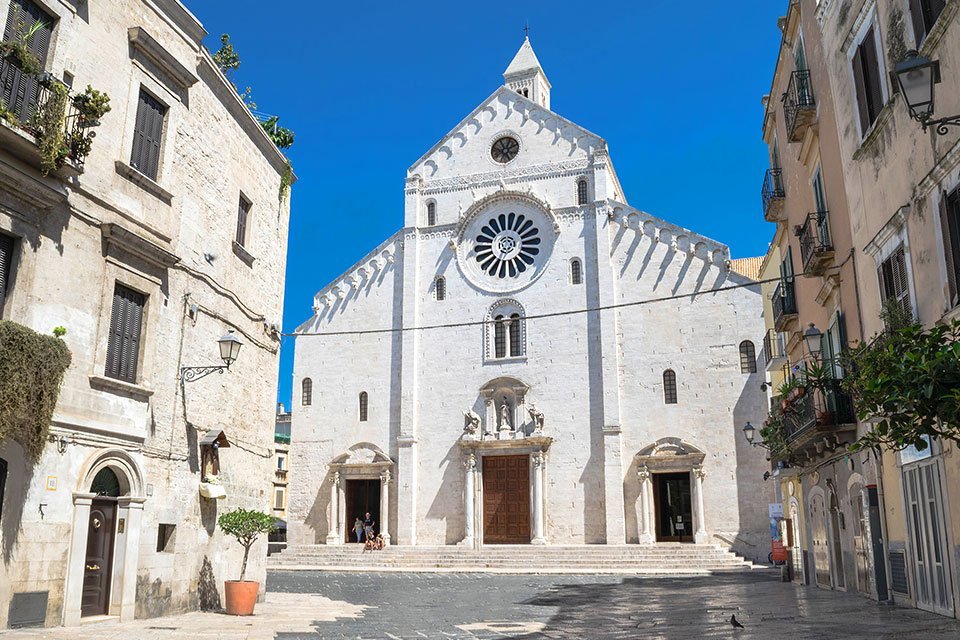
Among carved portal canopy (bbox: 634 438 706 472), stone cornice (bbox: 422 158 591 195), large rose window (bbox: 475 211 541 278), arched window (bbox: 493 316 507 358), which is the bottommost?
carved portal canopy (bbox: 634 438 706 472)

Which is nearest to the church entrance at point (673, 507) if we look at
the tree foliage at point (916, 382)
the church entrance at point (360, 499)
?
the church entrance at point (360, 499)

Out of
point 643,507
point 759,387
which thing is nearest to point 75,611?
point 643,507

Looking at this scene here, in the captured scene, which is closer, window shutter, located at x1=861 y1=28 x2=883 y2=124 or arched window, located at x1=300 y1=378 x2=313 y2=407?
window shutter, located at x1=861 y1=28 x2=883 y2=124

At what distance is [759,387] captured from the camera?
3062 centimetres

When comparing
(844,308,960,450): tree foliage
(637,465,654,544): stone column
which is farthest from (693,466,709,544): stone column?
(844,308,960,450): tree foliage

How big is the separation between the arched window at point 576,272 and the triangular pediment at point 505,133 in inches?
184

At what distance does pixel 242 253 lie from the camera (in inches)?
624

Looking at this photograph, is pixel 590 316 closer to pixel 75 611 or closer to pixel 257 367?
pixel 257 367

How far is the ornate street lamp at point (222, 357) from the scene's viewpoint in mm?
13141

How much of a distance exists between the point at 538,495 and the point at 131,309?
22.3 metres

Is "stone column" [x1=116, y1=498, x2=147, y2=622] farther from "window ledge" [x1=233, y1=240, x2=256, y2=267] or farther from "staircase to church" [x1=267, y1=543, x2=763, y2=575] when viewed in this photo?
"staircase to church" [x1=267, y1=543, x2=763, y2=575]

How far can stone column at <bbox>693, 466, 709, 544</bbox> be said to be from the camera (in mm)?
29953

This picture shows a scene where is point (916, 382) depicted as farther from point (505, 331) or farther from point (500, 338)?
point (500, 338)

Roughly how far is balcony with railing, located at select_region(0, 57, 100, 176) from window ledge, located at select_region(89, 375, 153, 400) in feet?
9.20
